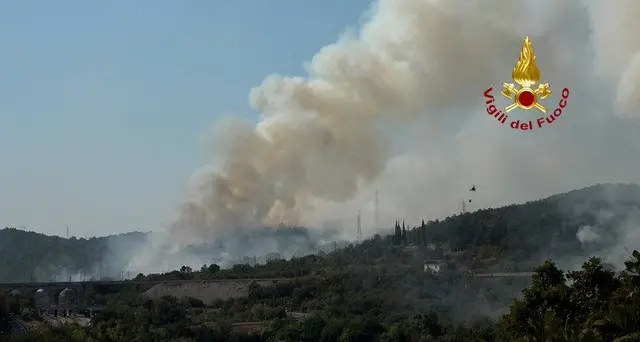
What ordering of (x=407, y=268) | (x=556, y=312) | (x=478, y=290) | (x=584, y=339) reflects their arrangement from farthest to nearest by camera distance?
1. (x=407, y=268)
2. (x=478, y=290)
3. (x=556, y=312)
4. (x=584, y=339)

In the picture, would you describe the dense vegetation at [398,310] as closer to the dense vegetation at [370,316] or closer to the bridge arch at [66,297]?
the dense vegetation at [370,316]

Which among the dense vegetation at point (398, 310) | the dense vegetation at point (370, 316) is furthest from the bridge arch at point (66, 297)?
the dense vegetation at point (370, 316)

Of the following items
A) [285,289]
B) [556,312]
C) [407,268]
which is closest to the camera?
[556,312]

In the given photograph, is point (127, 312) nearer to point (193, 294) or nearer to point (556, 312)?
point (193, 294)

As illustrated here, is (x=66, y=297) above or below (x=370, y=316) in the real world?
above

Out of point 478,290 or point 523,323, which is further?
point 478,290

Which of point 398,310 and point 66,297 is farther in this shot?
point 66,297

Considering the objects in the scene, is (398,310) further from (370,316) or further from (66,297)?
(66,297)

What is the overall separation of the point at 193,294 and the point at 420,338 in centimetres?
7776

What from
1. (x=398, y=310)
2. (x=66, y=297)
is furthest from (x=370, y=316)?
(x=66, y=297)

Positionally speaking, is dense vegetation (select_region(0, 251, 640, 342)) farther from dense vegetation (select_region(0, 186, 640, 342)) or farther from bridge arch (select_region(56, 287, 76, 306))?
A: bridge arch (select_region(56, 287, 76, 306))

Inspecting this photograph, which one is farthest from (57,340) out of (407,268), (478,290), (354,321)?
(407,268)

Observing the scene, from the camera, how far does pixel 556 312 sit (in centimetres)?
6400

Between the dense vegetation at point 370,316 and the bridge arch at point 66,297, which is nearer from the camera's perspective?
the dense vegetation at point 370,316
